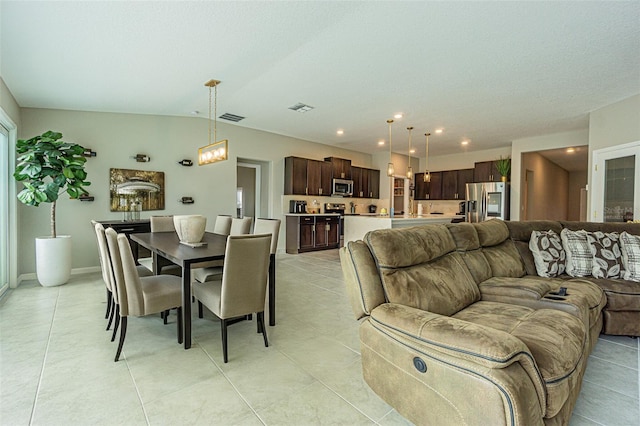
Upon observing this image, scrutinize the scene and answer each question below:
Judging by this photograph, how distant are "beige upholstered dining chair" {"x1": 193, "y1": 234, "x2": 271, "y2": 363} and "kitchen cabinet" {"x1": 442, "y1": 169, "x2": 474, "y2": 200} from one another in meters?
7.96

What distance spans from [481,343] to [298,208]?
6.44 metres

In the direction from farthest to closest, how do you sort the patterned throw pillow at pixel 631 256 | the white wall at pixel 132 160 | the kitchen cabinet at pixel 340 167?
the kitchen cabinet at pixel 340 167, the white wall at pixel 132 160, the patterned throw pillow at pixel 631 256

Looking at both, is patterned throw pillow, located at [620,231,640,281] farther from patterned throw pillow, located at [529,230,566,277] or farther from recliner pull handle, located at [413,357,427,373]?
recliner pull handle, located at [413,357,427,373]

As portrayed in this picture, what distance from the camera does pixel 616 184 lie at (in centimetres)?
483

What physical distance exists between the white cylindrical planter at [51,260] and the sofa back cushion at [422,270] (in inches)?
180

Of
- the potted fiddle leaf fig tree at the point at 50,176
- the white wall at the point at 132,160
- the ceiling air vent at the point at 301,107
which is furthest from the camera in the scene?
the ceiling air vent at the point at 301,107

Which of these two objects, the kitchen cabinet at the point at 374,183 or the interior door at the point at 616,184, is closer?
A: the interior door at the point at 616,184

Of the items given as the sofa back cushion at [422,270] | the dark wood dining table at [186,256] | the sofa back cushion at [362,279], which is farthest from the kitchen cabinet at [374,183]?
the sofa back cushion at [362,279]

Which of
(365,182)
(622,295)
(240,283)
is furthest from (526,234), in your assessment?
(365,182)

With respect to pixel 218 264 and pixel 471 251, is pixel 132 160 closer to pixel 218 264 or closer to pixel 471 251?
pixel 218 264

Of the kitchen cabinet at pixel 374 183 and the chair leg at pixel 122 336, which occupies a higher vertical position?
the kitchen cabinet at pixel 374 183

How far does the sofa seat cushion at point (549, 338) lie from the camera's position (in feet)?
4.54

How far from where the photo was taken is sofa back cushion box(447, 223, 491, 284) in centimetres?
267

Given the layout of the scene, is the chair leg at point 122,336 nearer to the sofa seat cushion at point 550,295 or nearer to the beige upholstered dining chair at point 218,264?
the beige upholstered dining chair at point 218,264
